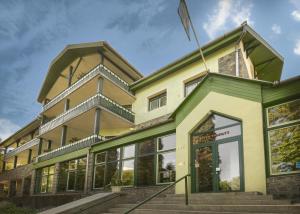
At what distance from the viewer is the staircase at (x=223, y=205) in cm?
803

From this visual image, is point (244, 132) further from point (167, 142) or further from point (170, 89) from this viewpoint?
point (170, 89)

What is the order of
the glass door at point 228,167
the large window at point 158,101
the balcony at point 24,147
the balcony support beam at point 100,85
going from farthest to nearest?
the balcony at point 24,147 → the balcony support beam at point 100,85 → the large window at point 158,101 → the glass door at point 228,167

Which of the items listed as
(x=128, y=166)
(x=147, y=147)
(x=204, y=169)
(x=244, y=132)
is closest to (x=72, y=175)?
(x=128, y=166)

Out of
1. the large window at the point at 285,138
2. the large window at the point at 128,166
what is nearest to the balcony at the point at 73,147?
the large window at the point at 128,166

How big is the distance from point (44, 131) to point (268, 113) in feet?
75.4

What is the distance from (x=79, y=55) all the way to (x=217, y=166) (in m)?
18.9

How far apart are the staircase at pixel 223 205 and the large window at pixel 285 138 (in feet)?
3.99

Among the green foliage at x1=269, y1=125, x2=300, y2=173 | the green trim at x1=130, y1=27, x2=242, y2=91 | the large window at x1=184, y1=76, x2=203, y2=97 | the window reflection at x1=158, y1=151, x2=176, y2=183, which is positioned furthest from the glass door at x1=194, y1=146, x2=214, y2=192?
the green trim at x1=130, y1=27, x2=242, y2=91

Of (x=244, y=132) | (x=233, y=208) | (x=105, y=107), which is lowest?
(x=233, y=208)

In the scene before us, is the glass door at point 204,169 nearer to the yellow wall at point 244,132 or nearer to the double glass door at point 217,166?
the double glass door at point 217,166

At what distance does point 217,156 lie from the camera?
38.6 feet

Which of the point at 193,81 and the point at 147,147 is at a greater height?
the point at 193,81

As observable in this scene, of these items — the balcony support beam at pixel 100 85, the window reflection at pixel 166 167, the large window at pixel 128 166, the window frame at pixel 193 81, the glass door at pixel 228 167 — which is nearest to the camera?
the glass door at pixel 228 167

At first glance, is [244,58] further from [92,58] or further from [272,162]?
[92,58]
